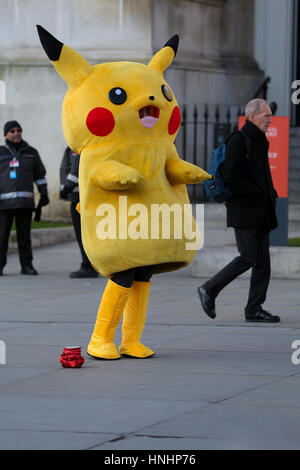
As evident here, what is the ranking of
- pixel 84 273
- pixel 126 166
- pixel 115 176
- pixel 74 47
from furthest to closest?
1. pixel 74 47
2. pixel 84 273
3. pixel 126 166
4. pixel 115 176

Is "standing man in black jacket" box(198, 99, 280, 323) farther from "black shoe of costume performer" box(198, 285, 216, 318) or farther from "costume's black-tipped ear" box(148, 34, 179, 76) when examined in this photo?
"costume's black-tipped ear" box(148, 34, 179, 76)

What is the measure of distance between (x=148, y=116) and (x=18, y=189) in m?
6.01

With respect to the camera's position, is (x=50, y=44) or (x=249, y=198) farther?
(x=249, y=198)

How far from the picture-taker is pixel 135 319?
762cm

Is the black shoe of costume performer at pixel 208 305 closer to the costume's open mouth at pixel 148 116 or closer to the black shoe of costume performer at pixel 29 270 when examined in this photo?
the costume's open mouth at pixel 148 116

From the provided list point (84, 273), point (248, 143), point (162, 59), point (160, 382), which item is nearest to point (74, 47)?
point (84, 273)

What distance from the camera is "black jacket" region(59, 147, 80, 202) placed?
12.9m

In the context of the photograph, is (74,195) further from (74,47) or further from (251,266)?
(74,47)

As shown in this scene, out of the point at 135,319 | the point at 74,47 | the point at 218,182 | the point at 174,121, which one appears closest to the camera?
the point at 135,319

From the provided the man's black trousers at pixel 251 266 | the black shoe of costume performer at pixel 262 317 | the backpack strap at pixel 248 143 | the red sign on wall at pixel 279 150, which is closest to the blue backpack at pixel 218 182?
the backpack strap at pixel 248 143

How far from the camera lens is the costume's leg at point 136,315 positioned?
24.9 ft

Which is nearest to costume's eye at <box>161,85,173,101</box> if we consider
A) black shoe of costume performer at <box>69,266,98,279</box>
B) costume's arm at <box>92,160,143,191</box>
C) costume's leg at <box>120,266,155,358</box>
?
costume's arm at <box>92,160,143,191</box>

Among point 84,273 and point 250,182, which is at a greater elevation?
point 250,182
